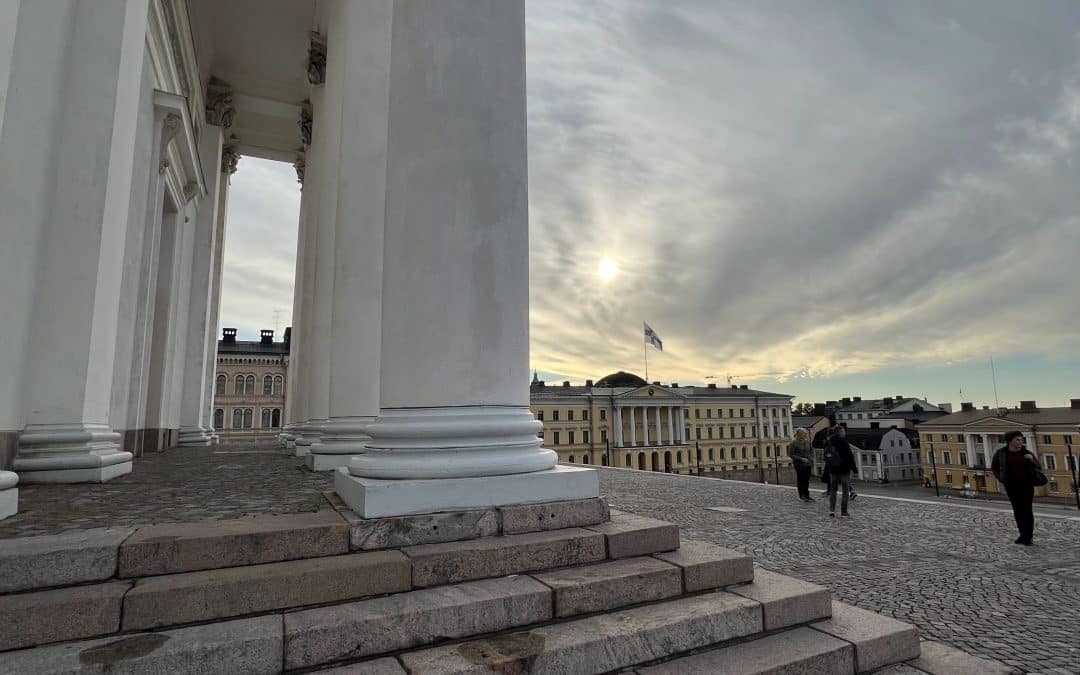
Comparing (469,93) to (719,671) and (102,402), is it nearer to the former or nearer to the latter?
(719,671)

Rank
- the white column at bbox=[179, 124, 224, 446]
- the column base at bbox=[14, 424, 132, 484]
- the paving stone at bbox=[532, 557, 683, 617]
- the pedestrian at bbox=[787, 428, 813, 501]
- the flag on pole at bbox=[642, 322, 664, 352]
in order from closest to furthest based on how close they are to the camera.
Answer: the paving stone at bbox=[532, 557, 683, 617]
the column base at bbox=[14, 424, 132, 484]
the pedestrian at bbox=[787, 428, 813, 501]
the white column at bbox=[179, 124, 224, 446]
the flag on pole at bbox=[642, 322, 664, 352]

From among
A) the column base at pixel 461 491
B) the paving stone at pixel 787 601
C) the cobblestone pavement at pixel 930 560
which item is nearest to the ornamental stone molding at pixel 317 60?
the cobblestone pavement at pixel 930 560

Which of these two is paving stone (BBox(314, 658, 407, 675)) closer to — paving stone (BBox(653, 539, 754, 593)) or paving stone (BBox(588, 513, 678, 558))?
paving stone (BBox(588, 513, 678, 558))

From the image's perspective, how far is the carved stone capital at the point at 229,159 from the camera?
82.3 feet

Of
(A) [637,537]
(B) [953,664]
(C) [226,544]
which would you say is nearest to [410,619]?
(C) [226,544]

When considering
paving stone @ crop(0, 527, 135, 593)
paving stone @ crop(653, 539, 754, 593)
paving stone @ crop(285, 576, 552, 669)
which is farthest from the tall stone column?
paving stone @ crop(653, 539, 754, 593)

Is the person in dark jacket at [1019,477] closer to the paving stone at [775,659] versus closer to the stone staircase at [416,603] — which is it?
the stone staircase at [416,603]

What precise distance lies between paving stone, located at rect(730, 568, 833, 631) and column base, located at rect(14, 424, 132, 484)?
7.89 metres

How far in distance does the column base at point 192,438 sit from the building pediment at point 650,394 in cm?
8923

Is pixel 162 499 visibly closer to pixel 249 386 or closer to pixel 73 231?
pixel 73 231

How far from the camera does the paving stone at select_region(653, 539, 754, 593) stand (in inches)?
163

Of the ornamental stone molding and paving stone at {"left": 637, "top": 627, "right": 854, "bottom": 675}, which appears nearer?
paving stone at {"left": 637, "top": 627, "right": 854, "bottom": 675}

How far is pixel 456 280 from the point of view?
470cm

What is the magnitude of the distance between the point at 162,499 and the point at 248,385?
8335 cm
